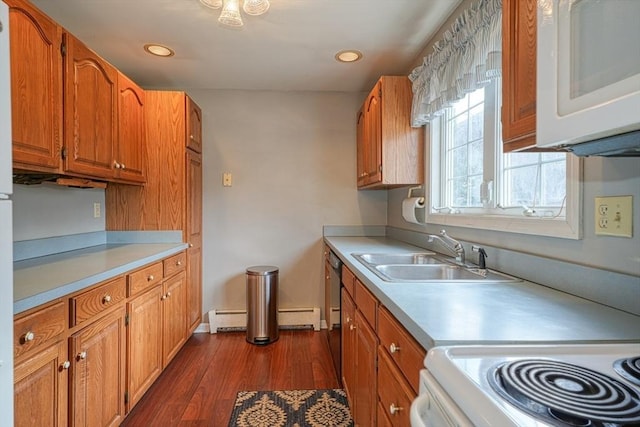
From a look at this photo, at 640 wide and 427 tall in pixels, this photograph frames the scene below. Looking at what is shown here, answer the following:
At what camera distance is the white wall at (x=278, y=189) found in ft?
10.1

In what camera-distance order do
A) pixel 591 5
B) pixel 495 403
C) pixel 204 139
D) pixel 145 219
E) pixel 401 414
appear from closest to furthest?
pixel 495 403 → pixel 591 5 → pixel 401 414 → pixel 145 219 → pixel 204 139

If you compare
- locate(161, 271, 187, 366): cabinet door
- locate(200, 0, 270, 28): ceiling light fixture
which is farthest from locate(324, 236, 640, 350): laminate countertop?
locate(161, 271, 187, 366): cabinet door

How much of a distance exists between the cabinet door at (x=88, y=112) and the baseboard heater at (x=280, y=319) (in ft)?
5.27

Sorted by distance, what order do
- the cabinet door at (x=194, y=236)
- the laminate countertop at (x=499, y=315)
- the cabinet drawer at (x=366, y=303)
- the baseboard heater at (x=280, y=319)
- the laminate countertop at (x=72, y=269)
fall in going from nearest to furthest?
the laminate countertop at (x=499, y=315), the laminate countertop at (x=72, y=269), the cabinet drawer at (x=366, y=303), the cabinet door at (x=194, y=236), the baseboard heater at (x=280, y=319)

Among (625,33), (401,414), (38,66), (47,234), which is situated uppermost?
(38,66)

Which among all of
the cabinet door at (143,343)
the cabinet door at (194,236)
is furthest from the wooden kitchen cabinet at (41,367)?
the cabinet door at (194,236)

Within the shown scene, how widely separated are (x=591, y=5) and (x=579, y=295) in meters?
0.84

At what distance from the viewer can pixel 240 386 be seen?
213 centimetres

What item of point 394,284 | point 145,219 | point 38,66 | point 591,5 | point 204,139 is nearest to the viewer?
point 591,5

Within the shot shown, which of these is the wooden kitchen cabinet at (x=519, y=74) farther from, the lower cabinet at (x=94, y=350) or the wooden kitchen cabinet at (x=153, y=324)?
the wooden kitchen cabinet at (x=153, y=324)

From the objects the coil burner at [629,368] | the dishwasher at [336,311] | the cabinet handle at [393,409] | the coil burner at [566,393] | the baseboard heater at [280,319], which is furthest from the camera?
the baseboard heater at [280,319]

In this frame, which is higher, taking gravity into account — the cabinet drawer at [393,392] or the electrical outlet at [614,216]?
the electrical outlet at [614,216]

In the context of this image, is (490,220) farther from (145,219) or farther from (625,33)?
(145,219)

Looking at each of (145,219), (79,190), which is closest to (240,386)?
(145,219)
